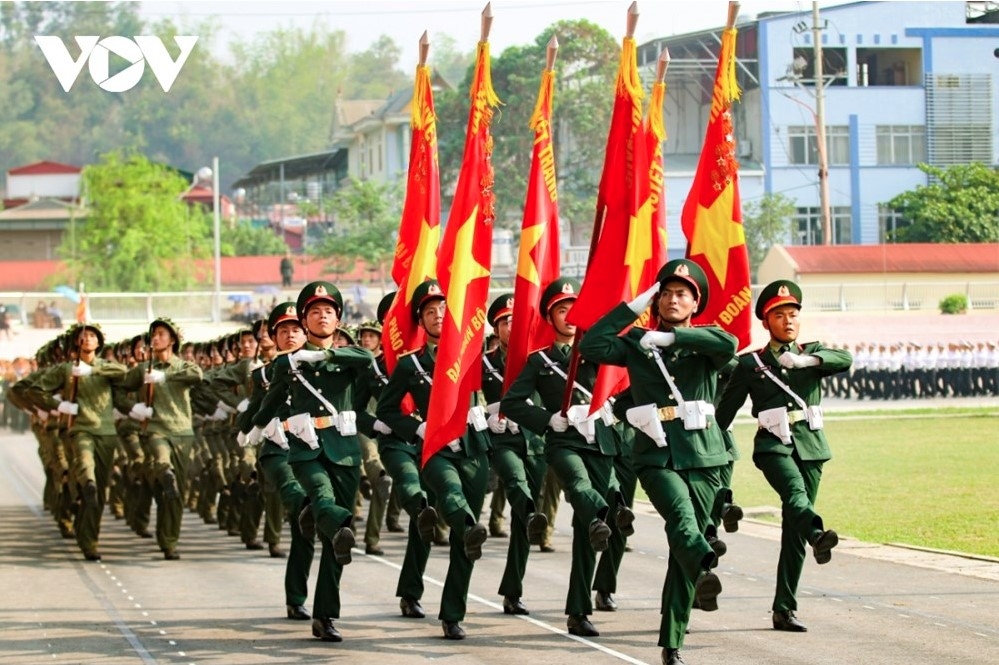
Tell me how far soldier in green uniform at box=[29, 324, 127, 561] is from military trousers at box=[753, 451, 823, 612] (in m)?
7.62

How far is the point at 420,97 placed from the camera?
14727 mm

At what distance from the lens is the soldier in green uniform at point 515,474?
11484 mm

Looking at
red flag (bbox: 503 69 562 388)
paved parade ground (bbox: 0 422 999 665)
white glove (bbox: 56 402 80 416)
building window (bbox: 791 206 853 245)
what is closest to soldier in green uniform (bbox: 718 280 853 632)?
paved parade ground (bbox: 0 422 999 665)

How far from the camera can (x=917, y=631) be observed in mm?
10969

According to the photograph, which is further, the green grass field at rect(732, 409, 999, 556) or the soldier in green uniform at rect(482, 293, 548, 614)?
the green grass field at rect(732, 409, 999, 556)

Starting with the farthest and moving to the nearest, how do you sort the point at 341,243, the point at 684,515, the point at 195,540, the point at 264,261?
the point at 264,261
the point at 341,243
the point at 195,540
the point at 684,515

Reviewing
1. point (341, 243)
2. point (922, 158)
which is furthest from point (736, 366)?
point (341, 243)

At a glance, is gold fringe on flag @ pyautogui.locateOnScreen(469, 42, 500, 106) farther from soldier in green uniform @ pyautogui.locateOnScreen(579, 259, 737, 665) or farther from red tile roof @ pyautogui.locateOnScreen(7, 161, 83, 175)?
red tile roof @ pyautogui.locateOnScreen(7, 161, 83, 175)

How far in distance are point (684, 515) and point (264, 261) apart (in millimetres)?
72347

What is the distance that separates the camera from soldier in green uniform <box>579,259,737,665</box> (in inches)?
392

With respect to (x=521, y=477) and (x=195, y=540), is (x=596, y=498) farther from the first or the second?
(x=195, y=540)

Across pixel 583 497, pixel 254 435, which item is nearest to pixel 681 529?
pixel 583 497

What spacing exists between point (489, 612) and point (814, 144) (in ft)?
168

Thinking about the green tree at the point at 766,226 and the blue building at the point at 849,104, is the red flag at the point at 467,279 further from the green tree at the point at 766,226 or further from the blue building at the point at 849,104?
the green tree at the point at 766,226
